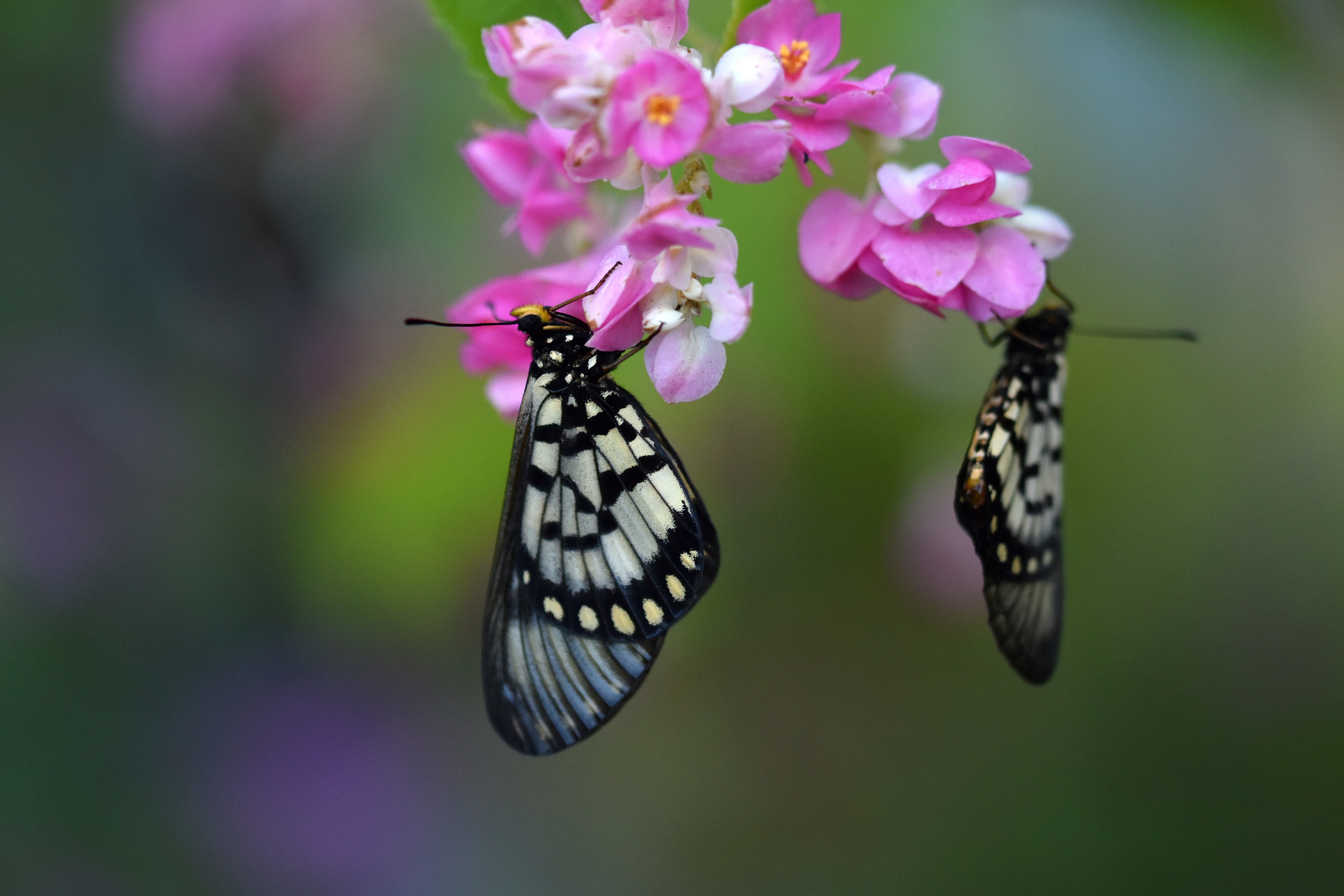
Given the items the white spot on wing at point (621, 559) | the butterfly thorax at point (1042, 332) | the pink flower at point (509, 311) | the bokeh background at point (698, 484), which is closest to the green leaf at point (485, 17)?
the pink flower at point (509, 311)

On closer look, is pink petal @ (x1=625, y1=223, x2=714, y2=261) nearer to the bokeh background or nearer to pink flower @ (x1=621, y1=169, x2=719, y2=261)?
pink flower @ (x1=621, y1=169, x2=719, y2=261)

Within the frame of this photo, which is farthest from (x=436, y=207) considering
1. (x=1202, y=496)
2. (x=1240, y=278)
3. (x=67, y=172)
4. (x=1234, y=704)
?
(x=1234, y=704)

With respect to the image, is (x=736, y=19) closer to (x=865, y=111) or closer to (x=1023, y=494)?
(x=865, y=111)

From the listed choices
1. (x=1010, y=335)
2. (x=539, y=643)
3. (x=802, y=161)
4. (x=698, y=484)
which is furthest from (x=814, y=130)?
(x=698, y=484)

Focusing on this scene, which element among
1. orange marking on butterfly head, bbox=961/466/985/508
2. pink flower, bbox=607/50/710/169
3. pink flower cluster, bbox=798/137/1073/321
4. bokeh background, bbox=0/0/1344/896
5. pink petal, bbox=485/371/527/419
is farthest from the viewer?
bokeh background, bbox=0/0/1344/896

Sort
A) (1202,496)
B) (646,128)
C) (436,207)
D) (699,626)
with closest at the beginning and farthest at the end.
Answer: (646,128), (436,207), (699,626), (1202,496)

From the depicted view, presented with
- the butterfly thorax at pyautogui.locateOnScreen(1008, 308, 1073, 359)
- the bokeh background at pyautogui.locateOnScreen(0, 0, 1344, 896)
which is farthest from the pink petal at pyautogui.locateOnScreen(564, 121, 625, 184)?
the bokeh background at pyautogui.locateOnScreen(0, 0, 1344, 896)

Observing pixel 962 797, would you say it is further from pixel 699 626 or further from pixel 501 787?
pixel 501 787
